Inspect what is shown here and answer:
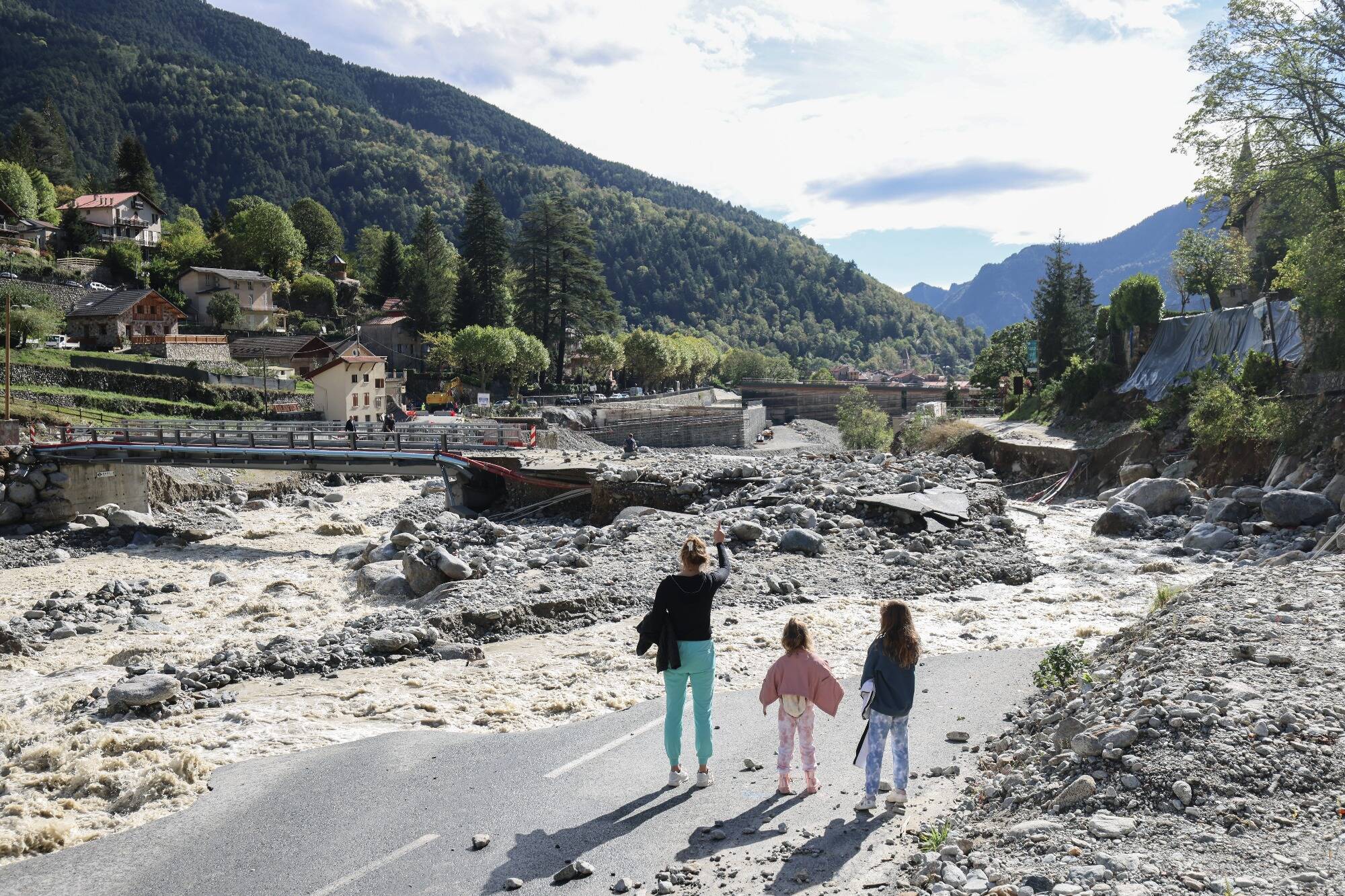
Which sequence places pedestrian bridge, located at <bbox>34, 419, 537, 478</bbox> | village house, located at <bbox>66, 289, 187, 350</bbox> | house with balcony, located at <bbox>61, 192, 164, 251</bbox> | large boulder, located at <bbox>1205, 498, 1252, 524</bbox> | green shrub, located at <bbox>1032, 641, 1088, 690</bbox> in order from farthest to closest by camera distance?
house with balcony, located at <bbox>61, 192, 164, 251</bbox> → village house, located at <bbox>66, 289, 187, 350</bbox> → pedestrian bridge, located at <bbox>34, 419, 537, 478</bbox> → large boulder, located at <bbox>1205, 498, 1252, 524</bbox> → green shrub, located at <bbox>1032, 641, 1088, 690</bbox>

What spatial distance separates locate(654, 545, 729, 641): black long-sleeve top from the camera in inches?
308

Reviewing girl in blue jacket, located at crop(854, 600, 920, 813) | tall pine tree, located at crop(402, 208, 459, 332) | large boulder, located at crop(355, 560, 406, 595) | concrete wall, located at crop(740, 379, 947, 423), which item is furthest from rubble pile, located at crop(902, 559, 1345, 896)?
concrete wall, located at crop(740, 379, 947, 423)

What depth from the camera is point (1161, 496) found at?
25.6m

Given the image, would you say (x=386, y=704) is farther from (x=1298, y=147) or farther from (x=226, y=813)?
(x=1298, y=147)

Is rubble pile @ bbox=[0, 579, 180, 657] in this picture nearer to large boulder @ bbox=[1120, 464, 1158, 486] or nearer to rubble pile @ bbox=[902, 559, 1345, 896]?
rubble pile @ bbox=[902, 559, 1345, 896]

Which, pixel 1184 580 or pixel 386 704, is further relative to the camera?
pixel 1184 580

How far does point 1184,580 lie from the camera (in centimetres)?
1798

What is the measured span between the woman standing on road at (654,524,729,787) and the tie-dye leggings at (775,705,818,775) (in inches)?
24.2

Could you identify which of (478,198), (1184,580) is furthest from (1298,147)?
(478,198)

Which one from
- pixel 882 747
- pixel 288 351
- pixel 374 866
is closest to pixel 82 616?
pixel 374 866

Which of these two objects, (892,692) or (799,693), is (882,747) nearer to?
(892,692)

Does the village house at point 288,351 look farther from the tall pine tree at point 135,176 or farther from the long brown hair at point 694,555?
the long brown hair at point 694,555

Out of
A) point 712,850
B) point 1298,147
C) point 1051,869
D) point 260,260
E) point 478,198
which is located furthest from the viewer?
point 260,260

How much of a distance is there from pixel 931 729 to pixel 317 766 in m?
6.19
